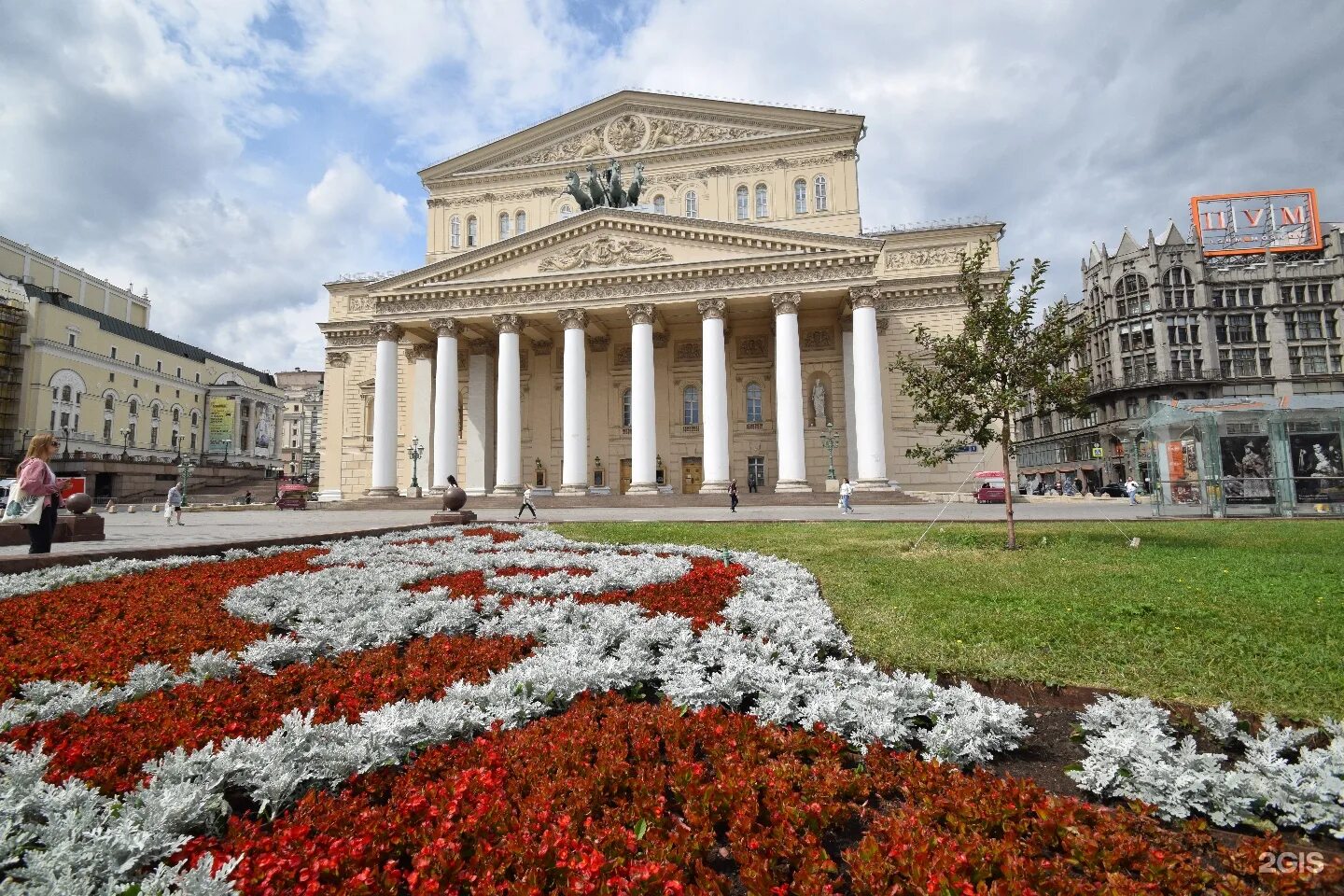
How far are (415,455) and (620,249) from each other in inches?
679

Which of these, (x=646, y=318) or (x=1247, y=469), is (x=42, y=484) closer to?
(x=646, y=318)

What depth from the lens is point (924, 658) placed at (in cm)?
491

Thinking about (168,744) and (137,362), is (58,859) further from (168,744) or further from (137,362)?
(137,362)

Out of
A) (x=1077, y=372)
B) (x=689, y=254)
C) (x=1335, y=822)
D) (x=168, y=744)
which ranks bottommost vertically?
(x=1335, y=822)

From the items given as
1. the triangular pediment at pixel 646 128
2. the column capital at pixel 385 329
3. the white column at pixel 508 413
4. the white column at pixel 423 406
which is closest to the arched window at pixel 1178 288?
the triangular pediment at pixel 646 128

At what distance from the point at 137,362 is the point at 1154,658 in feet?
309

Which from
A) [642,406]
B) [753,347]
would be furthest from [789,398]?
[753,347]

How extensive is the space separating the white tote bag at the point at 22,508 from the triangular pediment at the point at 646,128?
4132cm

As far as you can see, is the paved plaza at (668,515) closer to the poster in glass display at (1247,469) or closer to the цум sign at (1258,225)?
the poster in glass display at (1247,469)

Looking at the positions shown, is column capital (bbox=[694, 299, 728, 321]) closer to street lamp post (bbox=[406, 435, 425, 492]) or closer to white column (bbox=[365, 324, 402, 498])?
white column (bbox=[365, 324, 402, 498])

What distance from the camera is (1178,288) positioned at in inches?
2381

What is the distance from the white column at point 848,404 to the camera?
3588cm

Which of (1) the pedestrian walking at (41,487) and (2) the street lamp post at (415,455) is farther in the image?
(2) the street lamp post at (415,455)

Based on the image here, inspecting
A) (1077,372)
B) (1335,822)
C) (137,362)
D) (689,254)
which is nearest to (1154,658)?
(1335,822)
